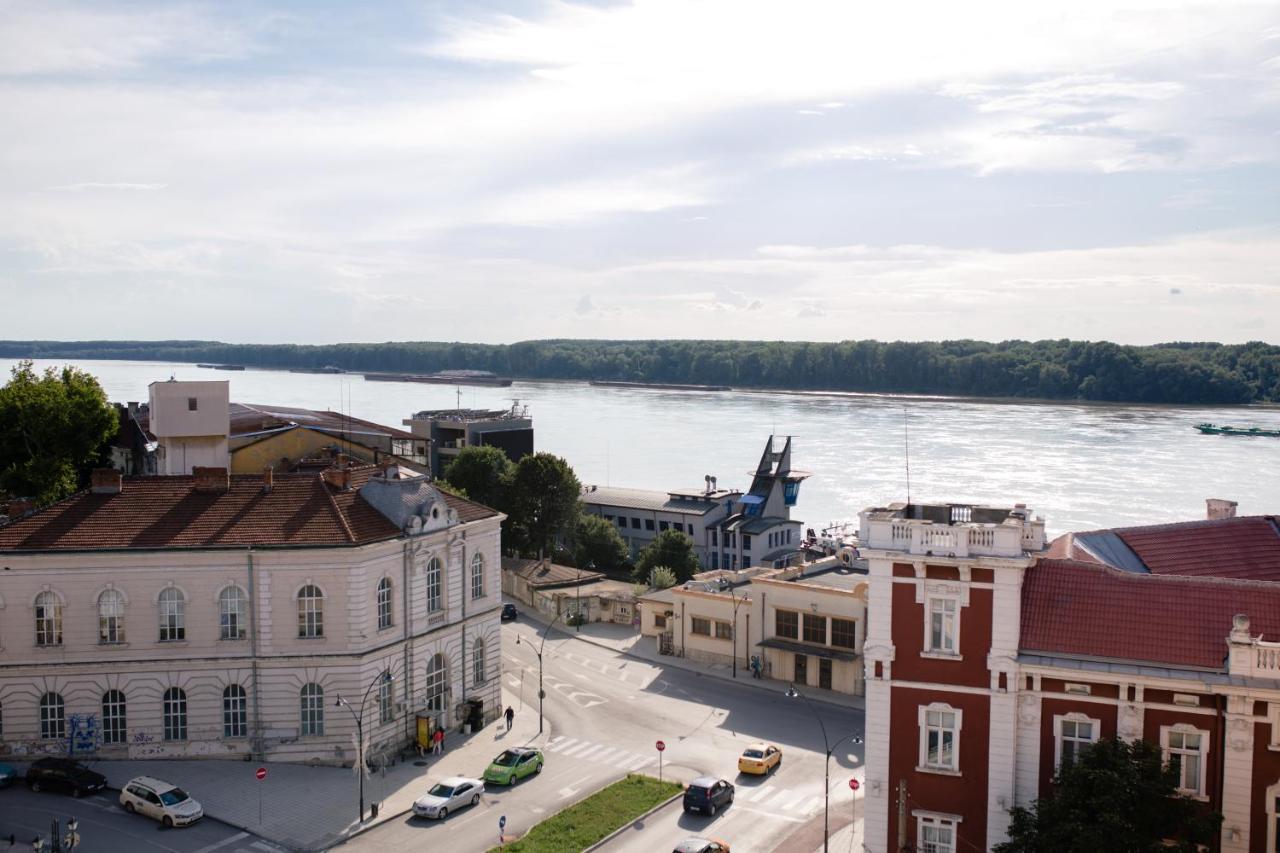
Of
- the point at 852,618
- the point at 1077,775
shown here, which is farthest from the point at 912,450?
the point at 1077,775

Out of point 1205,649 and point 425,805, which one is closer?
point 1205,649

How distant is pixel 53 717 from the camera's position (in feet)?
116

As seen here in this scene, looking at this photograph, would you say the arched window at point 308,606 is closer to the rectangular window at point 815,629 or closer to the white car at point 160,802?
the white car at point 160,802

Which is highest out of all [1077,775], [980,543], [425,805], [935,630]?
[980,543]

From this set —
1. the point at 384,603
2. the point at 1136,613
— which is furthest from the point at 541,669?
the point at 1136,613

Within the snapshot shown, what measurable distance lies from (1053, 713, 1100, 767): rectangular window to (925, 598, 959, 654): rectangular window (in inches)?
109

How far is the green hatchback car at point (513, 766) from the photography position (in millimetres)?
35312

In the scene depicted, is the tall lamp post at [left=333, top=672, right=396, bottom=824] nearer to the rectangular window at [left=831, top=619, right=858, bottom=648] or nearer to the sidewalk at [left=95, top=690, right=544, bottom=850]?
the sidewalk at [left=95, top=690, right=544, bottom=850]

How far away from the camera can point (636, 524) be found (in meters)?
84.4

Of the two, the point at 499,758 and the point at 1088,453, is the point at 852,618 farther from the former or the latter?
the point at 1088,453

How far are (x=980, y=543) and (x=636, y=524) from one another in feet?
196

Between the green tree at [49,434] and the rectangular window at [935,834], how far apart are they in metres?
44.6

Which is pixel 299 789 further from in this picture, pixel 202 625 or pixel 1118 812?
pixel 1118 812

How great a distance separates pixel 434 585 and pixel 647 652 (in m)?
17.0
